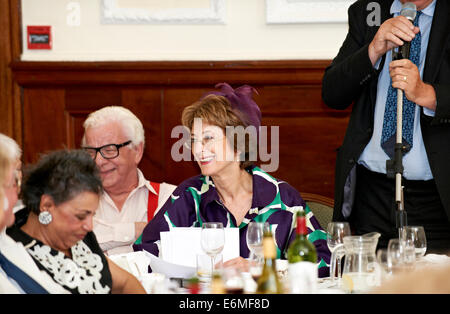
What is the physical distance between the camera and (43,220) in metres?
1.41

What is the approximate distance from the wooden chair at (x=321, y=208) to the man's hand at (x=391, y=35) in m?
0.80

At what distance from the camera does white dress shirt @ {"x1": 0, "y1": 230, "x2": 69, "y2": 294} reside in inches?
52.8

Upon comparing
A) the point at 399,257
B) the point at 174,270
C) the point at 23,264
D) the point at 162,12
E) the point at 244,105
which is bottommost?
the point at 174,270

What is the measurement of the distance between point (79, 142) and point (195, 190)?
1502mm

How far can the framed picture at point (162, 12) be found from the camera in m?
3.81

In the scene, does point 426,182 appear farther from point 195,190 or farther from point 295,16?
point 295,16

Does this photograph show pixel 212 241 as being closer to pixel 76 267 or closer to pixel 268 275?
pixel 268 275

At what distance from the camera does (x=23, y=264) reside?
1.35m

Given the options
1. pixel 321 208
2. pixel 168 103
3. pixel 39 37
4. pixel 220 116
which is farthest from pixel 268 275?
pixel 39 37

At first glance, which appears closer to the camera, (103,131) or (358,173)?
(358,173)

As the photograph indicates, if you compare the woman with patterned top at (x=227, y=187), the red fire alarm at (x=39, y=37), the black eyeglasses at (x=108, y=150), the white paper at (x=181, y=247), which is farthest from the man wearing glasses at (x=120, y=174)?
the white paper at (x=181, y=247)

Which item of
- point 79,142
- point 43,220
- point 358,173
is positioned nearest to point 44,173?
point 43,220

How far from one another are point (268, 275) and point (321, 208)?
4.99ft

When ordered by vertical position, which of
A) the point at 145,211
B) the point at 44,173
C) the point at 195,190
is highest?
the point at 44,173
